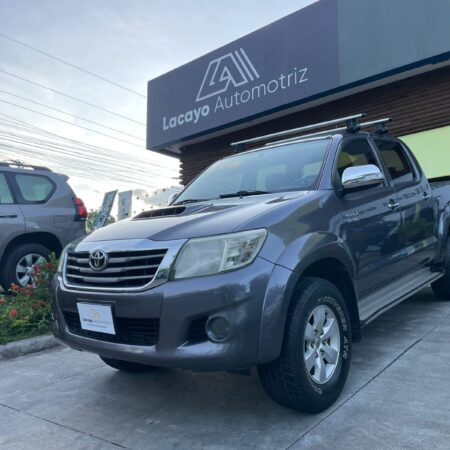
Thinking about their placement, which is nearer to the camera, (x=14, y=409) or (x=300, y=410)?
(x=300, y=410)

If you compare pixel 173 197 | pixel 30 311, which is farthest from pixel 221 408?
pixel 30 311

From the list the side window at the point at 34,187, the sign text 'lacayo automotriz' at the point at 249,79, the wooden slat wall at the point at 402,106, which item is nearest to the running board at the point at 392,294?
the side window at the point at 34,187

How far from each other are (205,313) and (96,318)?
0.70m

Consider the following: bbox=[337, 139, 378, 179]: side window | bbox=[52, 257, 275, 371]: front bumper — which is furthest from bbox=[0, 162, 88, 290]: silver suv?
bbox=[337, 139, 378, 179]: side window

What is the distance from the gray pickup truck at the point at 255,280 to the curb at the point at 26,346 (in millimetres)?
1415

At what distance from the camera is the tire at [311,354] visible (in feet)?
7.03

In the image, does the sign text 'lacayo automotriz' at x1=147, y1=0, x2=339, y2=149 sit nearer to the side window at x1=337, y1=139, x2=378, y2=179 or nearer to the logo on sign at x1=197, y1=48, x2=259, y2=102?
the logo on sign at x1=197, y1=48, x2=259, y2=102

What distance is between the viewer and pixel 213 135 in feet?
40.7

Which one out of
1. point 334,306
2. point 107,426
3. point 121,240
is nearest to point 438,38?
point 334,306

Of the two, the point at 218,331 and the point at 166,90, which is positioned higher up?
the point at 166,90

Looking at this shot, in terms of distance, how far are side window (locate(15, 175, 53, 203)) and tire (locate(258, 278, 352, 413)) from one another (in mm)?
5037

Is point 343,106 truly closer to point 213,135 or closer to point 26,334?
point 213,135

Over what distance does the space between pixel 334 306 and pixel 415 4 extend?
771 centimetres

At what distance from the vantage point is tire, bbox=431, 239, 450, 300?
4.45 meters
